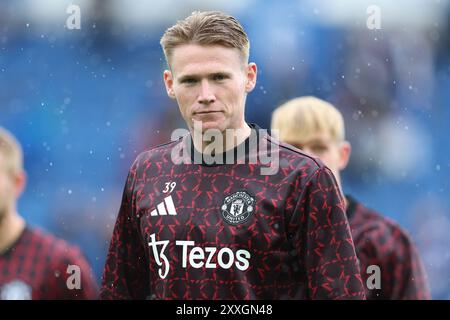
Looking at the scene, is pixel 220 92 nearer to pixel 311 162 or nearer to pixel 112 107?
pixel 311 162

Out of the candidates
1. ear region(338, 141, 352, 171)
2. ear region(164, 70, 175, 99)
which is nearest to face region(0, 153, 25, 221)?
ear region(338, 141, 352, 171)

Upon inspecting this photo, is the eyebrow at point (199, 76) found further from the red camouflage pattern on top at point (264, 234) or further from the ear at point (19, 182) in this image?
the ear at point (19, 182)

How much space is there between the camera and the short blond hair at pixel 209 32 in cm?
232

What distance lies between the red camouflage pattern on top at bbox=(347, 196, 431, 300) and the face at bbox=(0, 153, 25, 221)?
1.93 m

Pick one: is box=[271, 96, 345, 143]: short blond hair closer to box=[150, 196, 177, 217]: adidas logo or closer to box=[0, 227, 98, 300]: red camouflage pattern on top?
box=[0, 227, 98, 300]: red camouflage pattern on top

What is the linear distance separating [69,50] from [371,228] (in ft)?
7.02

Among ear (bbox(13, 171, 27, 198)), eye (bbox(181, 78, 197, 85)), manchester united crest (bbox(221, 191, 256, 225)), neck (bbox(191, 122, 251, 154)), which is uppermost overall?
ear (bbox(13, 171, 27, 198))

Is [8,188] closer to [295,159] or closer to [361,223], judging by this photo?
[361,223]

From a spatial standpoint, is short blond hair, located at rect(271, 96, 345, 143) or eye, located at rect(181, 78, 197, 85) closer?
eye, located at rect(181, 78, 197, 85)

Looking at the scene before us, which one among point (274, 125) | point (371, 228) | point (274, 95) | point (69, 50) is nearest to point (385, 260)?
point (371, 228)

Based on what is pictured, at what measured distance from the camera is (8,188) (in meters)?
4.48

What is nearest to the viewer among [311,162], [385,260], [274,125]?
[311,162]

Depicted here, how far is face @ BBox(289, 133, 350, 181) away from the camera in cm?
398

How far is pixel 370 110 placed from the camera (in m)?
4.71
